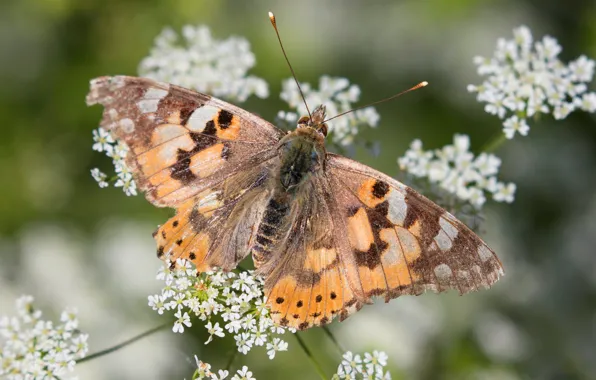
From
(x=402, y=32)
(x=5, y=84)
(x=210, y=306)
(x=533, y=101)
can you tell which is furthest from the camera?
(x=402, y=32)

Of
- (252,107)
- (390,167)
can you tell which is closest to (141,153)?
(252,107)

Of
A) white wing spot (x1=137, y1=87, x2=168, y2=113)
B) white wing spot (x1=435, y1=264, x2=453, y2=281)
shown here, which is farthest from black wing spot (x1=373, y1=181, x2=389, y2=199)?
white wing spot (x1=137, y1=87, x2=168, y2=113)

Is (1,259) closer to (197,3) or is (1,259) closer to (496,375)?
(197,3)

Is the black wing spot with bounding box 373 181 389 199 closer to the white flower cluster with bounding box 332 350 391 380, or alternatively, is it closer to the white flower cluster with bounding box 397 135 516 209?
the white flower cluster with bounding box 332 350 391 380

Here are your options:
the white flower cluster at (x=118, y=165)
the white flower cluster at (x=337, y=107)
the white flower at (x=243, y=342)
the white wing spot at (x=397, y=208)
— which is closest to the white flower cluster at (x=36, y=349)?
the white flower cluster at (x=118, y=165)

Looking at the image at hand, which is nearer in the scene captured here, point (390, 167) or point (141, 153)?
point (141, 153)

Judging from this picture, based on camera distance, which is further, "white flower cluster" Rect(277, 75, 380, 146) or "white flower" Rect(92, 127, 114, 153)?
"white flower cluster" Rect(277, 75, 380, 146)
